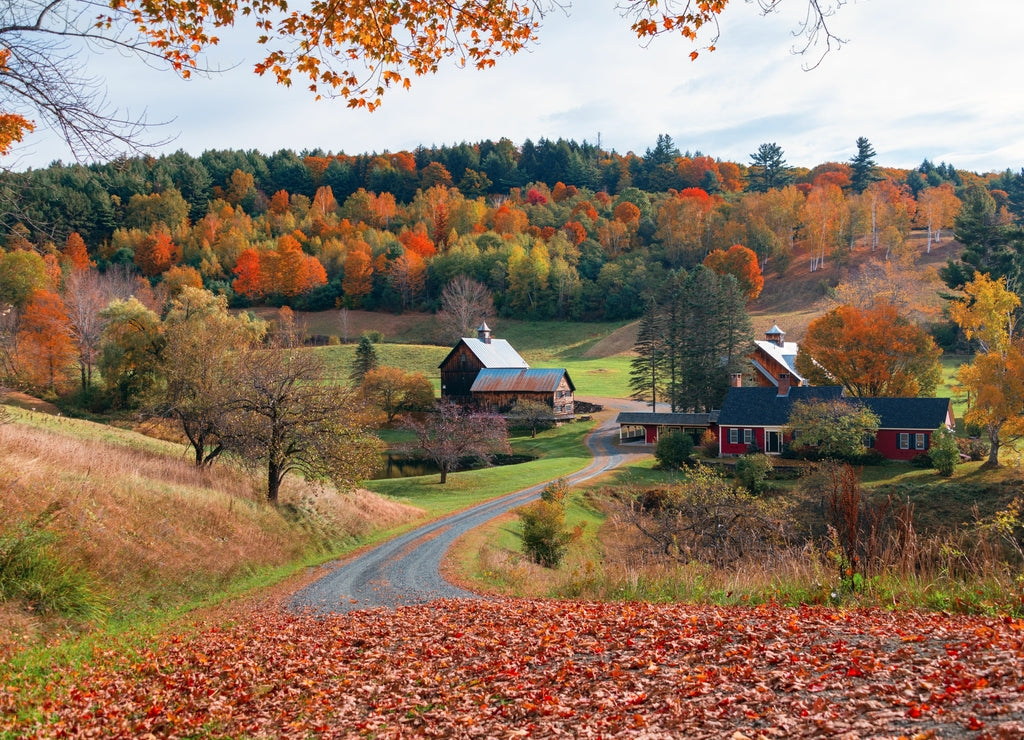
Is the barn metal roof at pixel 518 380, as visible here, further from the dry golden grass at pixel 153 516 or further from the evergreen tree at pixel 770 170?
the evergreen tree at pixel 770 170

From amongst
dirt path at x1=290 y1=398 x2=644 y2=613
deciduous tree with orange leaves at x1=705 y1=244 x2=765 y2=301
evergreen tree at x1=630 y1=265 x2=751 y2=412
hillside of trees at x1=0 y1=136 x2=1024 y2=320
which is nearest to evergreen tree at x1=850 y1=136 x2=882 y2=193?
hillside of trees at x1=0 y1=136 x2=1024 y2=320

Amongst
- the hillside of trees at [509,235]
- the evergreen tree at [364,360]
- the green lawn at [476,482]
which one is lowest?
the green lawn at [476,482]

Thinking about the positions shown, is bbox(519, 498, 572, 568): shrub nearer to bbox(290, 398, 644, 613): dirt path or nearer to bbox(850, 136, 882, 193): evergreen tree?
bbox(290, 398, 644, 613): dirt path

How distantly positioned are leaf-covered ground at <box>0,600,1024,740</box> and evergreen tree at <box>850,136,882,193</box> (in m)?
142

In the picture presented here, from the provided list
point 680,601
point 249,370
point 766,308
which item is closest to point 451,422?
point 249,370

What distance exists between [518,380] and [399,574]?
46.3 metres

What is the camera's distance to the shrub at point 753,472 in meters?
37.6

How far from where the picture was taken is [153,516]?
17.1m

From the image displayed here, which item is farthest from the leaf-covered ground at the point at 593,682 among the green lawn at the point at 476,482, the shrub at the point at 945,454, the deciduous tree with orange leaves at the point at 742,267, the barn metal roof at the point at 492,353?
the deciduous tree with orange leaves at the point at 742,267

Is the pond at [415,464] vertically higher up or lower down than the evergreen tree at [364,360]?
lower down

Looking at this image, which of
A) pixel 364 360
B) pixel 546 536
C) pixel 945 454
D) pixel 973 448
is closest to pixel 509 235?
pixel 364 360

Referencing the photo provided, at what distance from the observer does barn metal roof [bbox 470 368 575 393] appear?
208ft

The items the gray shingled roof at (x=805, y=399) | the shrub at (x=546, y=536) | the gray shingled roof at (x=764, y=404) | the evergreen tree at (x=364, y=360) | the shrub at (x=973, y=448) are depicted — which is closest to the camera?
the shrub at (x=546, y=536)

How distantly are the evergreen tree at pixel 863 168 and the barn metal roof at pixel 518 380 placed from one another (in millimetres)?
94878
